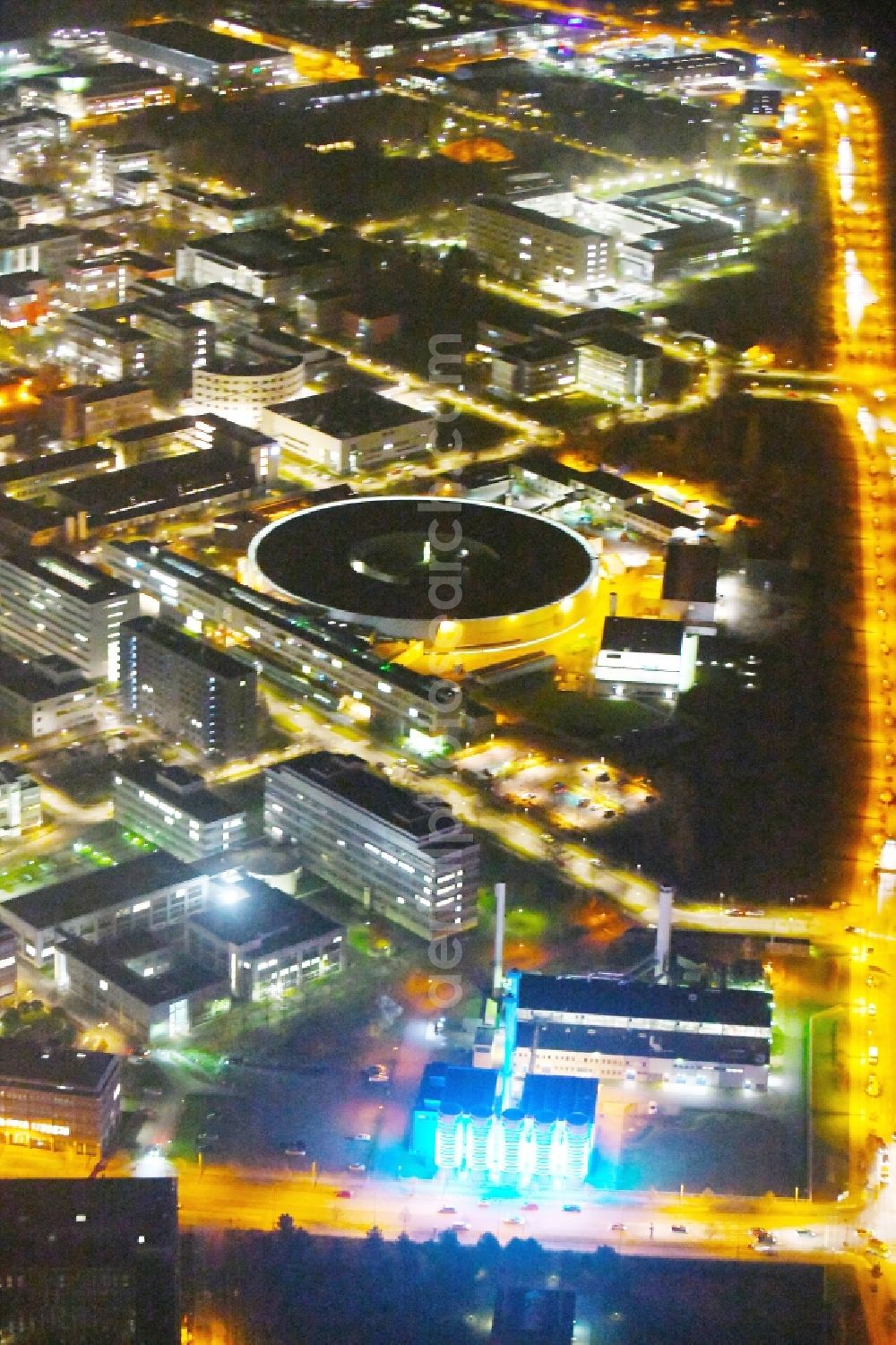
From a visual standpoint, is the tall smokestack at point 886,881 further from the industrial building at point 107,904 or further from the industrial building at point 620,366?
the industrial building at point 620,366

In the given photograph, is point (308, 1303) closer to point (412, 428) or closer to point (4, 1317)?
point (4, 1317)

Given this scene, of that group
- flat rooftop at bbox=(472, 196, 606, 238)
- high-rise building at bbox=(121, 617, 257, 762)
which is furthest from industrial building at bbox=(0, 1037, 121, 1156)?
flat rooftop at bbox=(472, 196, 606, 238)

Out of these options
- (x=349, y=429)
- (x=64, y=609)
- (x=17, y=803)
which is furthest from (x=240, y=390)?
(x=17, y=803)

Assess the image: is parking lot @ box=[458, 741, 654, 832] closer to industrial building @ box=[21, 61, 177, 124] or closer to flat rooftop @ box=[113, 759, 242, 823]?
flat rooftop @ box=[113, 759, 242, 823]

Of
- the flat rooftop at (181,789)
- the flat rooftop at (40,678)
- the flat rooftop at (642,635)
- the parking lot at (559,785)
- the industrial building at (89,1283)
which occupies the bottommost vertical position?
the parking lot at (559,785)

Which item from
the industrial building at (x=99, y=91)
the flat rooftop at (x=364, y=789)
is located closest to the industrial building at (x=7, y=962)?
the flat rooftop at (x=364, y=789)

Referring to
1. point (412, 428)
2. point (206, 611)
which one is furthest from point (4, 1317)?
point (412, 428)
